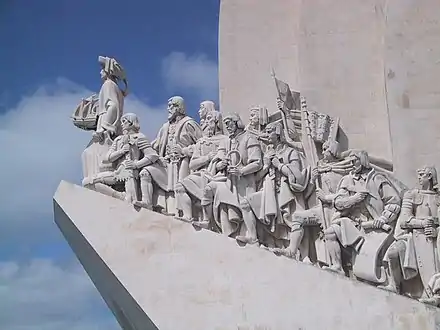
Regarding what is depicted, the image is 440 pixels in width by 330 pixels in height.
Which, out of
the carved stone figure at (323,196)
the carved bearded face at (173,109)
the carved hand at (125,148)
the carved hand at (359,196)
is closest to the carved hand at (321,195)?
the carved stone figure at (323,196)

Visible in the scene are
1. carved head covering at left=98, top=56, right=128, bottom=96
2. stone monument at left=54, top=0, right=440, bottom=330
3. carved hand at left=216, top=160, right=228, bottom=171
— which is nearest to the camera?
stone monument at left=54, top=0, right=440, bottom=330

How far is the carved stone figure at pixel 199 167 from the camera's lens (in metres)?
7.84

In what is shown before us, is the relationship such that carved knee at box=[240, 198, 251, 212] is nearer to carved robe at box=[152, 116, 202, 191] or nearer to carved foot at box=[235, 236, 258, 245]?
carved foot at box=[235, 236, 258, 245]

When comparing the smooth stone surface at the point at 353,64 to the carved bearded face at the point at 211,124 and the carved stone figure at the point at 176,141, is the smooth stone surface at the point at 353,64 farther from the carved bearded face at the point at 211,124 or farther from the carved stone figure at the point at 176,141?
the carved stone figure at the point at 176,141

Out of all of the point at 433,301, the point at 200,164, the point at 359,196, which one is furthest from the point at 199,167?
the point at 433,301

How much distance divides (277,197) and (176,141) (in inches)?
57.9

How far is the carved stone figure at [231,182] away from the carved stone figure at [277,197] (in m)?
0.10

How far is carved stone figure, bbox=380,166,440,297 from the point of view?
22.3ft

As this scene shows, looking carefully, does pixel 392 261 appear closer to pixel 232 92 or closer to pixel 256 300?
pixel 256 300

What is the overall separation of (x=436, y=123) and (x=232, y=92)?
3.19 m

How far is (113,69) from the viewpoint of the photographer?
9.55 m

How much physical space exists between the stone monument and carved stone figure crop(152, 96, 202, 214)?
1 cm

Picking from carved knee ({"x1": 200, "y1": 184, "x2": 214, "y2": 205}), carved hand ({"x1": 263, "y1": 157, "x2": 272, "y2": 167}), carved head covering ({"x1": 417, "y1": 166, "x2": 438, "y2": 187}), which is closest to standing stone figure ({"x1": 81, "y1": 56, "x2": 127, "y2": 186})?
carved knee ({"x1": 200, "y1": 184, "x2": 214, "y2": 205})

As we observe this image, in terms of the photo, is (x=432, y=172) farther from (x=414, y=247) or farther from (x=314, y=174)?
(x=314, y=174)
